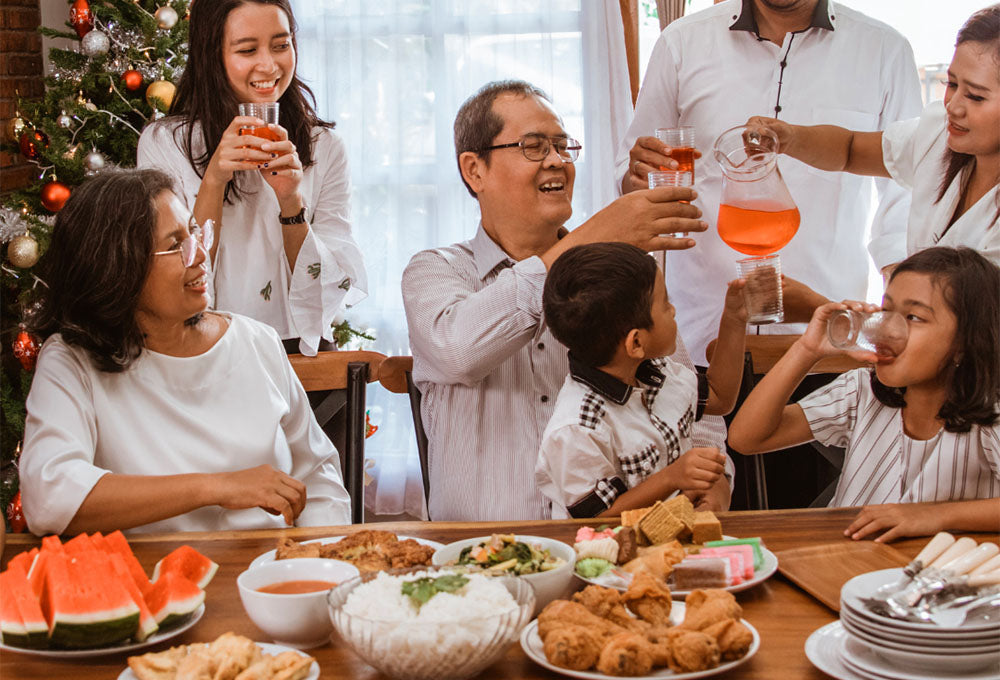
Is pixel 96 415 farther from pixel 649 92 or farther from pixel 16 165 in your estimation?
pixel 16 165

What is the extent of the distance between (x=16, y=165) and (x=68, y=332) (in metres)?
2.62

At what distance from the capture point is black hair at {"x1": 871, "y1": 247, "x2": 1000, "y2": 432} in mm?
1818

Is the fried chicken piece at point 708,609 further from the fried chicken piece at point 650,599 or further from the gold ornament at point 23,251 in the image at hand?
the gold ornament at point 23,251

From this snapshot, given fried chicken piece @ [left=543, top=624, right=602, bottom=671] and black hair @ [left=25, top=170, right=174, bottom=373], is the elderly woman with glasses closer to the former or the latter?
black hair @ [left=25, top=170, right=174, bottom=373]

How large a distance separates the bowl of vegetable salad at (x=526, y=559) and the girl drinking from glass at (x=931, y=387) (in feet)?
2.35

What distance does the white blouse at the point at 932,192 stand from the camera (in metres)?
2.02

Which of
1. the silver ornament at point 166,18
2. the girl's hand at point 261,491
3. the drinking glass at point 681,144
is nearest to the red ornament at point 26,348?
the silver ornament at point 166,18

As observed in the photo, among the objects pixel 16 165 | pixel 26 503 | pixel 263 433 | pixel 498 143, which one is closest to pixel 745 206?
pixel 498 143

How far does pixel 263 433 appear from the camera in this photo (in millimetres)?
1927

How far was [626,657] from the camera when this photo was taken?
3.50ft

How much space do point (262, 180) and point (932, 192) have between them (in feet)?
5.05

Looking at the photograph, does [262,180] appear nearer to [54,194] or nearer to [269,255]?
[269,255]

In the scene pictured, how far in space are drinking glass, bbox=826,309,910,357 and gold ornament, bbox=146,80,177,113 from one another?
269 cm

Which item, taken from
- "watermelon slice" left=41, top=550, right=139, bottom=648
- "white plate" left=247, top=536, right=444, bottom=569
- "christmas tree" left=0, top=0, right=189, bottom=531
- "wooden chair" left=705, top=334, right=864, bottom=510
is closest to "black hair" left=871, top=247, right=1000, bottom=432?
"wooden chair" left=705, top=334, right=864, bottom=510
